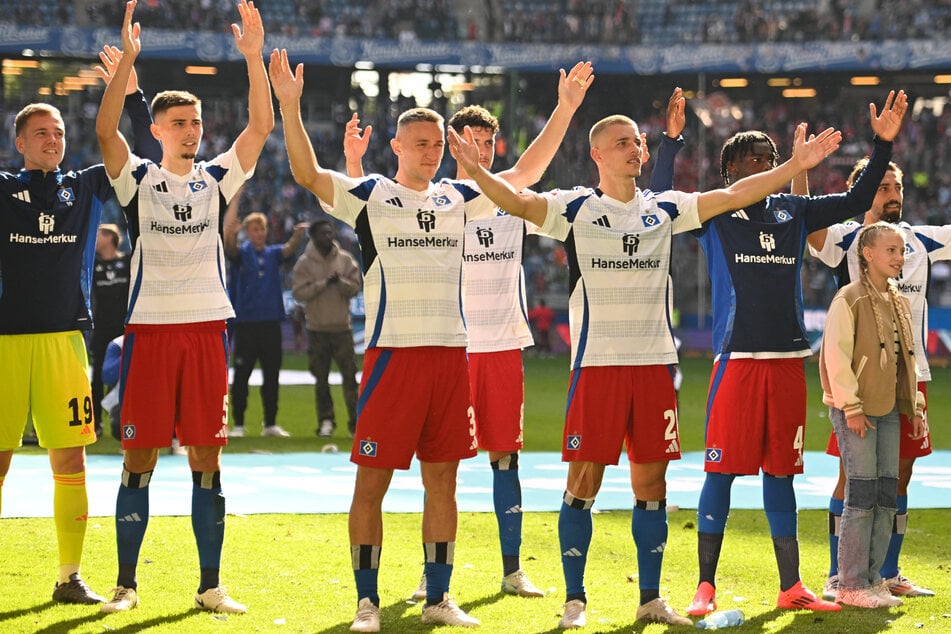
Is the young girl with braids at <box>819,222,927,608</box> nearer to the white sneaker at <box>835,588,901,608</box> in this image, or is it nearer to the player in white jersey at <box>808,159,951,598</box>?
the white sneaker at <box>835,588,901,608</box>

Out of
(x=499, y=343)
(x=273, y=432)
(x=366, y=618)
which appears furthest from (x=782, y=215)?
(x=273, y=432)

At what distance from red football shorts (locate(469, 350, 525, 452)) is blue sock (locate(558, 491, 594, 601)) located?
111cm

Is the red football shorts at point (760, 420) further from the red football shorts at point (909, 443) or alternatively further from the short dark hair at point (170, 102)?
the short dark hair at point (170, 102)

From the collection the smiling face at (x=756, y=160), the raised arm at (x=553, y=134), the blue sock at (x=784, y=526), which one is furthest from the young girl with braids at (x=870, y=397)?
the raised arm at (x=553, y=134)

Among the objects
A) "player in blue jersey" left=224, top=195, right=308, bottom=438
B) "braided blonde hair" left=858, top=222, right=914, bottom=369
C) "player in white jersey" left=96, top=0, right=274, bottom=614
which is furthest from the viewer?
"player in blue jersey" left=224, top=195, right=308, bottom=438

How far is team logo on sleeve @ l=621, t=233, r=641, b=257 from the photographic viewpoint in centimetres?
640

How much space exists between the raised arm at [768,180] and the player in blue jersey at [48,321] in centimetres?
308

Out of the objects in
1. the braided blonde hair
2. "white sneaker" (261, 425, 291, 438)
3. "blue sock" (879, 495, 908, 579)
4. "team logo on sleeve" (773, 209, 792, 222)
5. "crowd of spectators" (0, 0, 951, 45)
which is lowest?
"white sneaker" (261, 425, 291, 438)

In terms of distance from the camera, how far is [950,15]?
35188mm

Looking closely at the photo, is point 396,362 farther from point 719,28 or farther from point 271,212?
point 719,28

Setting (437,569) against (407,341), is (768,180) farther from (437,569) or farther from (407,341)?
(437,569)

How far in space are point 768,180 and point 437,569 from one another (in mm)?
2519

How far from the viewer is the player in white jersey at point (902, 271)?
7.15 m

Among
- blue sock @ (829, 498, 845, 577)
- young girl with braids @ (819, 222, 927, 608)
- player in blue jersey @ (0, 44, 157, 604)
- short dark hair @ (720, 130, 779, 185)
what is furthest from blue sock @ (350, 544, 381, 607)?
short dark hair @ (720, 130, 779, 185)
